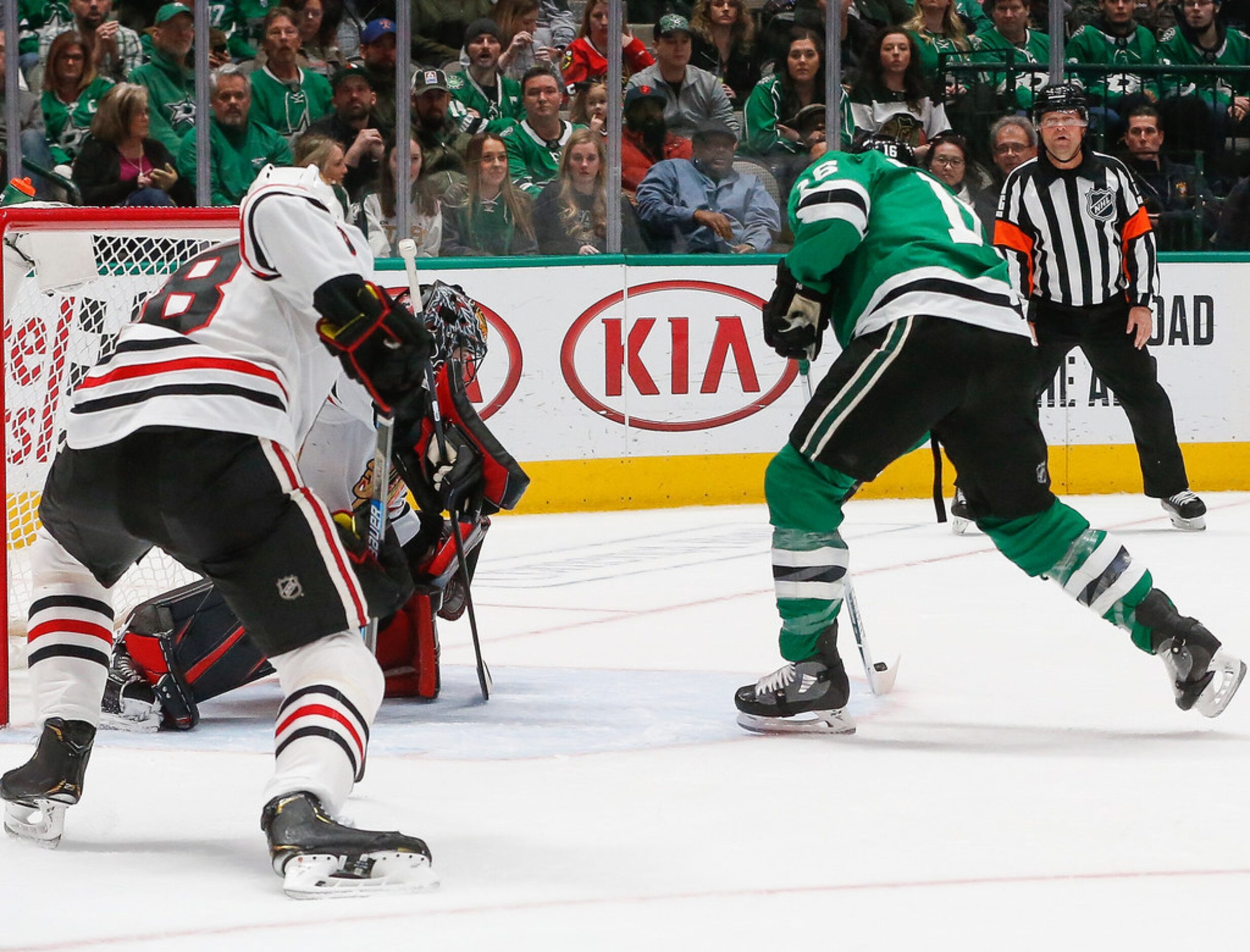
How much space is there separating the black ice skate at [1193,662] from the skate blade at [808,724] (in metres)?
0.56

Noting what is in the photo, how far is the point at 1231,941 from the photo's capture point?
6.82 ft

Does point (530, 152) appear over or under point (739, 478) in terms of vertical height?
over

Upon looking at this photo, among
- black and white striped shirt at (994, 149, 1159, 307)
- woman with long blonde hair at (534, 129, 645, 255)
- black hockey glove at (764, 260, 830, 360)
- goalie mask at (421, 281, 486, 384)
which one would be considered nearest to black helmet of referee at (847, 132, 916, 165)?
black hockey glove at (764, 260, 830, 360)

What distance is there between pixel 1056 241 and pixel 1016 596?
176 centimetres

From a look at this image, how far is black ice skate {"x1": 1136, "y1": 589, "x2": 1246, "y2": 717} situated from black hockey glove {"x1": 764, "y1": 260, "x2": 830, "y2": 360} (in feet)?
2.50

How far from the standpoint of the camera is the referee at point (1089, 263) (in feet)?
20.5

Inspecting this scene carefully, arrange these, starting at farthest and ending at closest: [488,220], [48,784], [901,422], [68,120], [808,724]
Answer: [488,220] → [68,120] → [808,724] → [901,422] → [48,784]

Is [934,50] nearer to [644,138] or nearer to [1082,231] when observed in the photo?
[644,138]

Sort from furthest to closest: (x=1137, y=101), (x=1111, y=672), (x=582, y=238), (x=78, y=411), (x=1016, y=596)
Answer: (x=1137, y=101) → (x=582, y=238) → (x=1016, y=596) → (x=1111, y=672) → (x=78, y=411)

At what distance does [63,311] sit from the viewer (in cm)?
394

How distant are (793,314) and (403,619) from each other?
0.99 metres

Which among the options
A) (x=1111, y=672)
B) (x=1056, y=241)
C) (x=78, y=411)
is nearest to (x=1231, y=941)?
(x=78, y=411)

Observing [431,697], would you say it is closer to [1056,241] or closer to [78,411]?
[78,411]

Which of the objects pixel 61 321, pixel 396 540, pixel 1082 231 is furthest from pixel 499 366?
pixel 396 540
